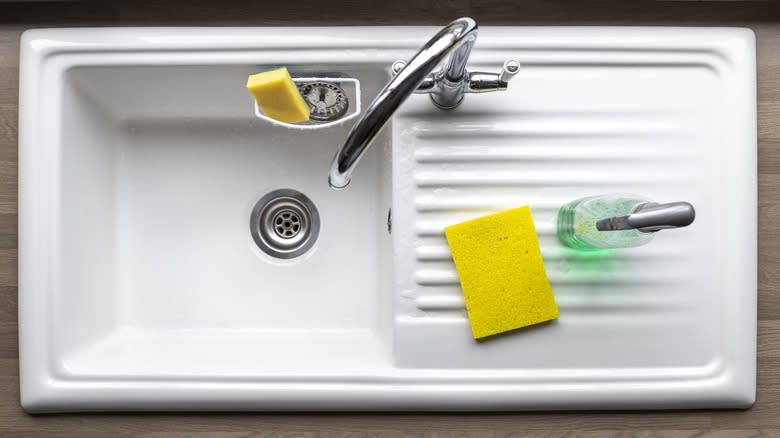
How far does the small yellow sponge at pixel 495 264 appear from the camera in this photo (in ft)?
1.81

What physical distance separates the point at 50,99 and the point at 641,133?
2.68 feet

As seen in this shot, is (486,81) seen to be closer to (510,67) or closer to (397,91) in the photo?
(510,67)

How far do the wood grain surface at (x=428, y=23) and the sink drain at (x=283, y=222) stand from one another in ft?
0.84

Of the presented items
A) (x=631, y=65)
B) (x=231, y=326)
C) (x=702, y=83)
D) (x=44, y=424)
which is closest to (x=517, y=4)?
(x=631, y=65)

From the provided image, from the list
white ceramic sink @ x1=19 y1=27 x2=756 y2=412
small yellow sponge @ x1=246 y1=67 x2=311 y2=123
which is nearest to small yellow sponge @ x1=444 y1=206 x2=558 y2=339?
white ceramic sink @ x1=19 y1=27 x2=756 y2=412

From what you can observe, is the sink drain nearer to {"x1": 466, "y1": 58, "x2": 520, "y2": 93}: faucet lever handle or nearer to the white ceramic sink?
the white ceramic sink

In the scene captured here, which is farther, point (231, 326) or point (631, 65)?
point (231, 326)

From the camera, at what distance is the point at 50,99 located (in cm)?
57

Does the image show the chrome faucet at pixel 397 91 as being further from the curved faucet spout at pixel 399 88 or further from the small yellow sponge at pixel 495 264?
the small yellow sponge at pixel 495 264

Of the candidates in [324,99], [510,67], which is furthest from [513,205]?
[324,99]

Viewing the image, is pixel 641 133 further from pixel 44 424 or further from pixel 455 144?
pixel 44 424

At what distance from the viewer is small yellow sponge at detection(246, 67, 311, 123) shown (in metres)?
0.52

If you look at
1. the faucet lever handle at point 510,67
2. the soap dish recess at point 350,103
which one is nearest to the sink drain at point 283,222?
the soap dish recess at point 350,103

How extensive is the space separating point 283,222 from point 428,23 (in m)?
0.39
